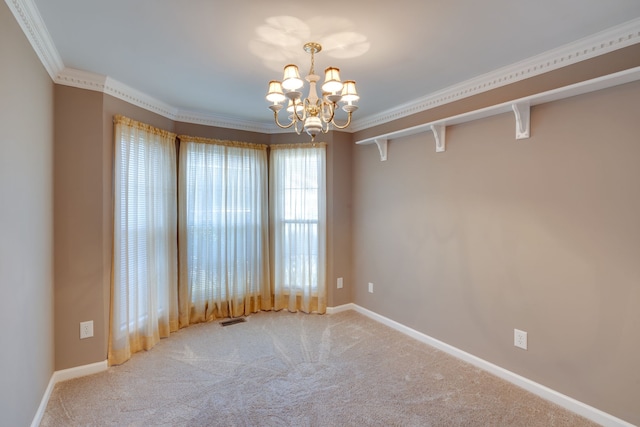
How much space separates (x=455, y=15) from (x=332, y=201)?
8.17 feet

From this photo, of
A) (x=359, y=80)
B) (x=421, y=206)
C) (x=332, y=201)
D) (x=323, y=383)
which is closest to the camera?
(x=323, y=383)

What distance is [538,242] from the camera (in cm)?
229

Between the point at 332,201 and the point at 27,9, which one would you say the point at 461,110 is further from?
the point at 27,9

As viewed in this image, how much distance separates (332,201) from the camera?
155 inches

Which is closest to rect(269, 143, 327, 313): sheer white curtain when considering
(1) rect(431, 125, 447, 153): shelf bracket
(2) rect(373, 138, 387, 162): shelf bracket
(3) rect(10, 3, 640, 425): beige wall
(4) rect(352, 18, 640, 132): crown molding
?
(2) rect(373, 138, 387, 162): shelf bracket

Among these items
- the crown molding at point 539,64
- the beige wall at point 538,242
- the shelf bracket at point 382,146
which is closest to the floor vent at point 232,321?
the beige wall at point 538,242

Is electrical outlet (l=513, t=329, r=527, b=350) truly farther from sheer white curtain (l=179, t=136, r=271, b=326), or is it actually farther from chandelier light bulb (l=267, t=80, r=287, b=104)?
sheer white curtain (l=179, t=136, r=271, b=326)

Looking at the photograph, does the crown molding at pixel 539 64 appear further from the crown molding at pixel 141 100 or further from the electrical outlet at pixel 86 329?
the electrical outlet at pixel 86 329

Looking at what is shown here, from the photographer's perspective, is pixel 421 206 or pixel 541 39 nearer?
pixel 541 39

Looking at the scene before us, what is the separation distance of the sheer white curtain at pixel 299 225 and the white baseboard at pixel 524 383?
1013mm

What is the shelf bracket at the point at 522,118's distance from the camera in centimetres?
226

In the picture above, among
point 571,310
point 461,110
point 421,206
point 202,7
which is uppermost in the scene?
point 202,7

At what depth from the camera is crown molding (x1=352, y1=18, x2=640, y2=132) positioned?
6.02 ft

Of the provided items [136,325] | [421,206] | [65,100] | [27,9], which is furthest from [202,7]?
[136,325]
